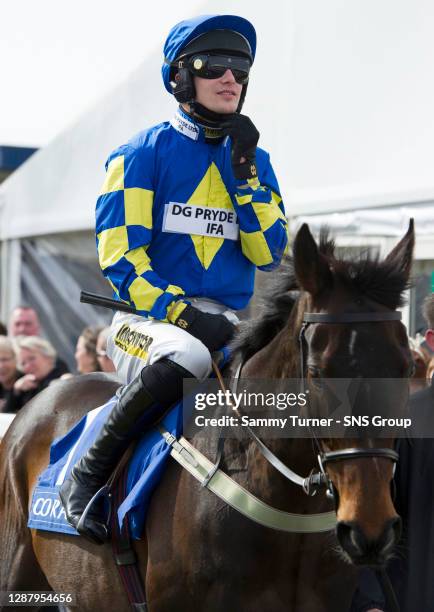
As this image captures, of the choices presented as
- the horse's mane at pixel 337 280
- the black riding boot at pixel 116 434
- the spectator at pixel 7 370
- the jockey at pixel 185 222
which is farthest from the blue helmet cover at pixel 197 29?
the spectator at pixel 7 370

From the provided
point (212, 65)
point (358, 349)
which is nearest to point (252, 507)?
point (358, 349)

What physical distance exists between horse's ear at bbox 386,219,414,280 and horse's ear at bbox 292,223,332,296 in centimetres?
21

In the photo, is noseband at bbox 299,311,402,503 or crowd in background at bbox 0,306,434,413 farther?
crowd in background at bbox 0,306,434,413

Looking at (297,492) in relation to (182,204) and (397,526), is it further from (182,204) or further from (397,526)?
(182,204)

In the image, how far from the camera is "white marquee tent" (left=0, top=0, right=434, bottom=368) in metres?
6.66

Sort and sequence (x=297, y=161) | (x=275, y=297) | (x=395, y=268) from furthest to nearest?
(x=297, y=161)
(x=275, y=297)
(x=395, y=268)

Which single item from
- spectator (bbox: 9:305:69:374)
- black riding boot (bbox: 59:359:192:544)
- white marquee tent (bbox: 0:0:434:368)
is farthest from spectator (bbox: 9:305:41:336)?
black riding boot (bbox: 59:359:192:544)

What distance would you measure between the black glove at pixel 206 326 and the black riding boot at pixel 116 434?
18 cm

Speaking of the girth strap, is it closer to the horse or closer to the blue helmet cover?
the horse

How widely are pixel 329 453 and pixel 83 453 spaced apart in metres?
1.50

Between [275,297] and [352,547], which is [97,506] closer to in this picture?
[275,297]

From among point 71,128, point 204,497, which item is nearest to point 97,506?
point 204,497

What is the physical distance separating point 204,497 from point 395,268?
3.25ft

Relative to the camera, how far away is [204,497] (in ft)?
11.0
